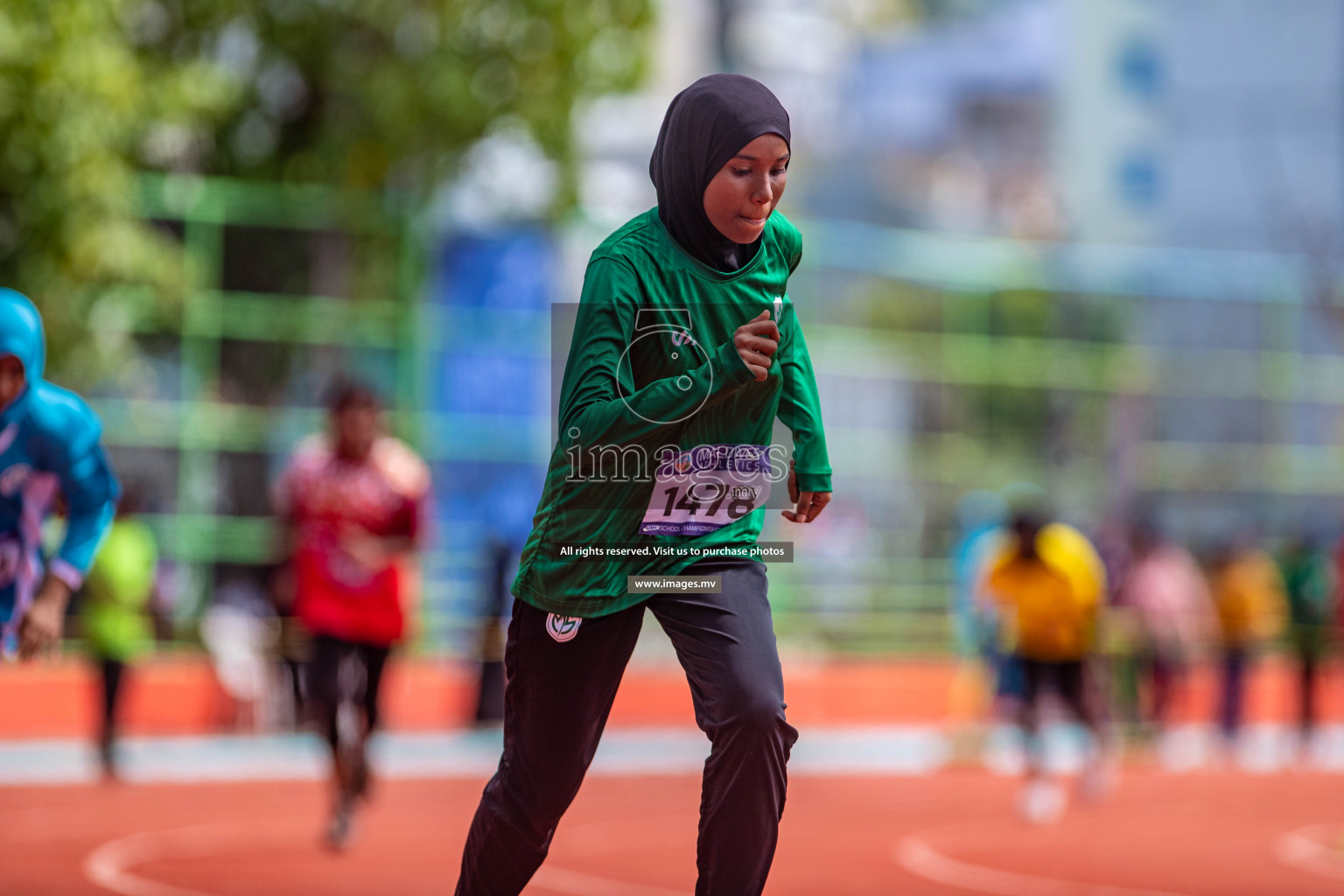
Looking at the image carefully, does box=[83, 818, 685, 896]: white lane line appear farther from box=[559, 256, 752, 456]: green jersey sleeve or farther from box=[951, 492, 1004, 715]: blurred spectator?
box=[951, 492, 1004, 715]: blurred spectator

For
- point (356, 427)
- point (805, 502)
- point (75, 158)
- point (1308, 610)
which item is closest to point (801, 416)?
point (805, 502)

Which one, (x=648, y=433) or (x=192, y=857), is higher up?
(x=648, y=433)

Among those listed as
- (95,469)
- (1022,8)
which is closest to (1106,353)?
(95,469)

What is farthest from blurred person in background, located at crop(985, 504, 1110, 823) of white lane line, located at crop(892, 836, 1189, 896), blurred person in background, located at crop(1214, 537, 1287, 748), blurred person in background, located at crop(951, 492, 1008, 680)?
blurred person in background, located at crop(1214, 537, 1287, 748)

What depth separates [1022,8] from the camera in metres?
82.9

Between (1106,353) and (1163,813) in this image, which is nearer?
(1163,813)

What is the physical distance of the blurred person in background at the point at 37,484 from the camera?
5.68 metres

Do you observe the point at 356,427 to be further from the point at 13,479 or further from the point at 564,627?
the point at 564,627

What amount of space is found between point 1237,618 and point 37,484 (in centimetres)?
1525

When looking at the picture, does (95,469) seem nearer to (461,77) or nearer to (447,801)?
(447,801)

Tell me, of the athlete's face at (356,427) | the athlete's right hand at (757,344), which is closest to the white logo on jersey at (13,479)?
the athlete's right hand at (757,344)

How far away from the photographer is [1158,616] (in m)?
18.8

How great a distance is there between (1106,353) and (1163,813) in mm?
9282

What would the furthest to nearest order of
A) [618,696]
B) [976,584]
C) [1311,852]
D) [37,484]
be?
[618,696]
[976,584]
[1311,852]
[37,484]
